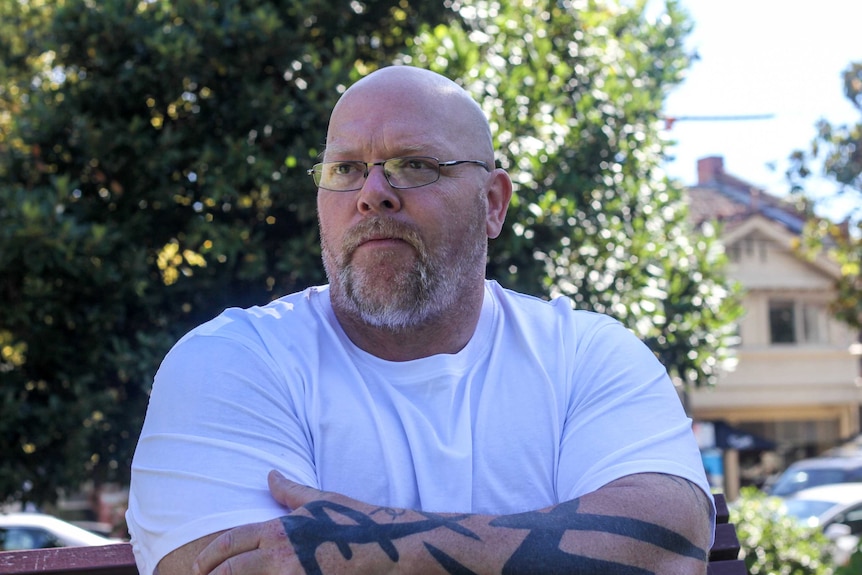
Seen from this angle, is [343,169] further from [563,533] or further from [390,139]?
[563,533]

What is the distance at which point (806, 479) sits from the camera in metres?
21.4

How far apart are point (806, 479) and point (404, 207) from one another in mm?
20839

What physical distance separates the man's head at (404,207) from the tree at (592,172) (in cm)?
240

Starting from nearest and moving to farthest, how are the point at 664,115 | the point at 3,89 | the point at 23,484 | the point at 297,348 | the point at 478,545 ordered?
the point at 478,545 → the point at 297,348 → the point at 23,484 → the point at 664,115 → the point at 3,89

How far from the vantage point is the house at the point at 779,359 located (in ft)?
107

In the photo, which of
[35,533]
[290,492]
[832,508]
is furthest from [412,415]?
[832,508]

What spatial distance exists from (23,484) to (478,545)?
3943 mm

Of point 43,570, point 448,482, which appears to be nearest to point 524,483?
point 448,482

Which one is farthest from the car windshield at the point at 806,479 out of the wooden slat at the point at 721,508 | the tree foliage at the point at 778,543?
the wooden slat at the point at 721,508

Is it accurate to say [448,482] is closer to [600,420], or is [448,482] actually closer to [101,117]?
[600,420]

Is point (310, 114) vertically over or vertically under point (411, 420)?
over

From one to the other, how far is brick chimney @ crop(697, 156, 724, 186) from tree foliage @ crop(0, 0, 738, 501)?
33.5 meters

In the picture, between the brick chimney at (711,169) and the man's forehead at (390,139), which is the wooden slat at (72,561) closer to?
the man's forehead at (390,139)

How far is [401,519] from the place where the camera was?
202cm
